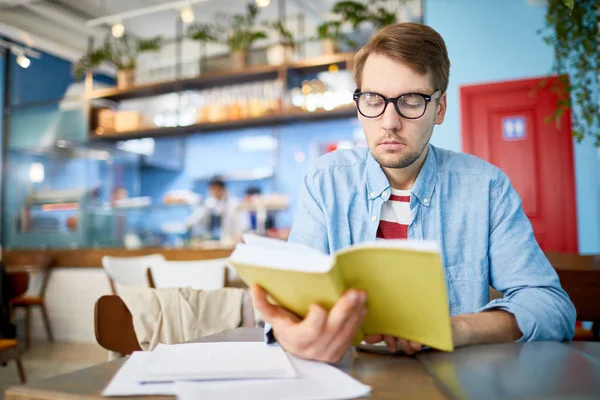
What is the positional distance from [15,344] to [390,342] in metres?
2.81

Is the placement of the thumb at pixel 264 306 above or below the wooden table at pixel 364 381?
above

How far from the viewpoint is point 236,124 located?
5.87 metres

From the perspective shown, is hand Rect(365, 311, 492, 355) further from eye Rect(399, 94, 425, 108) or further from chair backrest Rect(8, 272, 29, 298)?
chair backrest Rect(8, 272, 29, 298)

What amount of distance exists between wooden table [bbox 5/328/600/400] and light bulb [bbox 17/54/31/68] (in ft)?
24.5

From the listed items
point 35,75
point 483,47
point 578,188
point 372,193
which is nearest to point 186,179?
point 35,75

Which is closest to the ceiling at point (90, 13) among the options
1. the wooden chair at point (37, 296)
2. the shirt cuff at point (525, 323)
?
the wooden chair at point (37, 296)

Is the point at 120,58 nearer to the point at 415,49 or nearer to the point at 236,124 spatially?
the point at 236,124

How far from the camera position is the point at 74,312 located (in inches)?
220

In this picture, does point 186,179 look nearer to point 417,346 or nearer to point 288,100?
point 288,100

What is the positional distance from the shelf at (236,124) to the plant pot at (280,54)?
2.06 ft

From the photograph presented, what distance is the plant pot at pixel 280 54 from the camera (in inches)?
219

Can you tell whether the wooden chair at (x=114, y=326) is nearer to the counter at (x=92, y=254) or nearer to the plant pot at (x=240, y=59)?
the counter at (x=92, y=254)

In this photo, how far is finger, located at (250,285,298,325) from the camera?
2.61 ft

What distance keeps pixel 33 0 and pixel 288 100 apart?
11.9 ft
